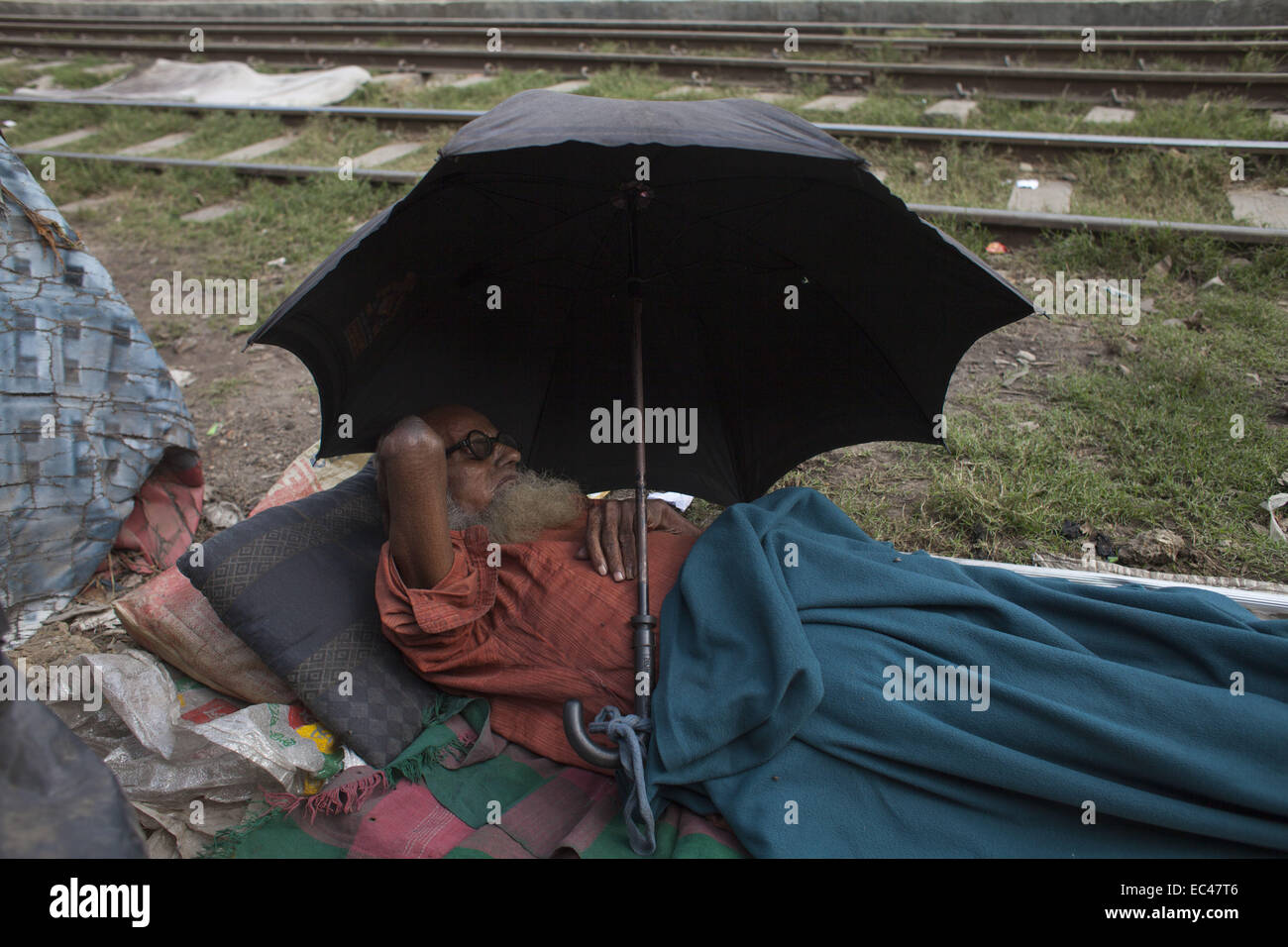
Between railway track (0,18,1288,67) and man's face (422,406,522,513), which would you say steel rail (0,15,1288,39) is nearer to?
railway track (0,18,1288,67)

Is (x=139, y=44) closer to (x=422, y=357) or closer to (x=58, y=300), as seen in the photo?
(x=58, y=300)

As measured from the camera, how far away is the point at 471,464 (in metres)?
2.99

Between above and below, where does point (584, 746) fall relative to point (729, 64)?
below

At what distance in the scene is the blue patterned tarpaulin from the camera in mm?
3479

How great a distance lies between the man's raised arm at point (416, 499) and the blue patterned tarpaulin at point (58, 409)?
1773 mm

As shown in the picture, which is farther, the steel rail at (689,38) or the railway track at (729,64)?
the steel rail at (689,38)

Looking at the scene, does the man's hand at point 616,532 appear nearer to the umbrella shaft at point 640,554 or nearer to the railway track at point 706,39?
the umbrella shaft at point 640,554

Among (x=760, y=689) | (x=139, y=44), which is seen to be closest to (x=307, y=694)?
(x=760, y=689)

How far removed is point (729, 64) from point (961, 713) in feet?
29.6

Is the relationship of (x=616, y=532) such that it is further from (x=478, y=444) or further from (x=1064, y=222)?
(x=1064, y=222)

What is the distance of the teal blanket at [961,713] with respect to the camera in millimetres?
2051

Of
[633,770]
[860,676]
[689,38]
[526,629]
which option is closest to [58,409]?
[526,629]

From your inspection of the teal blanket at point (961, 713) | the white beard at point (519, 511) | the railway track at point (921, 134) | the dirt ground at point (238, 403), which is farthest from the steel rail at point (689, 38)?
the white beard at point (519, 511)

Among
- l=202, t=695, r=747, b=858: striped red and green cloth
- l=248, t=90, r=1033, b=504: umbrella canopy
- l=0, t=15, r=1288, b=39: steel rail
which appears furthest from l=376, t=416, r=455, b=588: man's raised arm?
l=0, t=15, r=1288, b=39: steel rail
